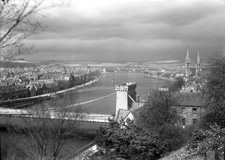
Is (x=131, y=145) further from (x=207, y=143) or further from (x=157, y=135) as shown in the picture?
(x=207, y=143)

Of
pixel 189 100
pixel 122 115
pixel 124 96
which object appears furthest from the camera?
pixel 124 96

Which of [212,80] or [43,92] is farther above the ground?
[212,80]

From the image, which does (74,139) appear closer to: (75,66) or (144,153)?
(144,153)

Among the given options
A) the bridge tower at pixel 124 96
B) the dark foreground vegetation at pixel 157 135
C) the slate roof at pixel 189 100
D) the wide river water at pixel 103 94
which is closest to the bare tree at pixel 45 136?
the dark foreground vegetation at pixel 157 135

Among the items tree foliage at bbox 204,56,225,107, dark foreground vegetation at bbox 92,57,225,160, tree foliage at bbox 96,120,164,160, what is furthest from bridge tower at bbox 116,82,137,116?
tree foliage at bbox 96,120,164,160

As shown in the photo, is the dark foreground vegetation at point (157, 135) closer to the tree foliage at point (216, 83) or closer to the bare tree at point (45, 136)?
the tree foliage at point (216, 83)

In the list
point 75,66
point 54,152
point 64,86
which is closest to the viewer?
point 54,152

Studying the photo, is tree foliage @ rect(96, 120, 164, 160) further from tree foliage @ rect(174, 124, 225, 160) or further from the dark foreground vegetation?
tree foliage @ rect(174, 124, 225, 160)

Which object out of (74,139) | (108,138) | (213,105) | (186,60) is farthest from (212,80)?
(186,60)

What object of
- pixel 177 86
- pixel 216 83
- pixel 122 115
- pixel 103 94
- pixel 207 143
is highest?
pixel 216 83

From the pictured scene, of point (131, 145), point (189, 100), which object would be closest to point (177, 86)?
point (189, 100)

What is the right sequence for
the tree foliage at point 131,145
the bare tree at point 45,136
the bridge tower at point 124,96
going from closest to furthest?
1. the bare tree at point 45,136
2. the tree foliage at point 131,145
3. the bridge tower at point 124,96
